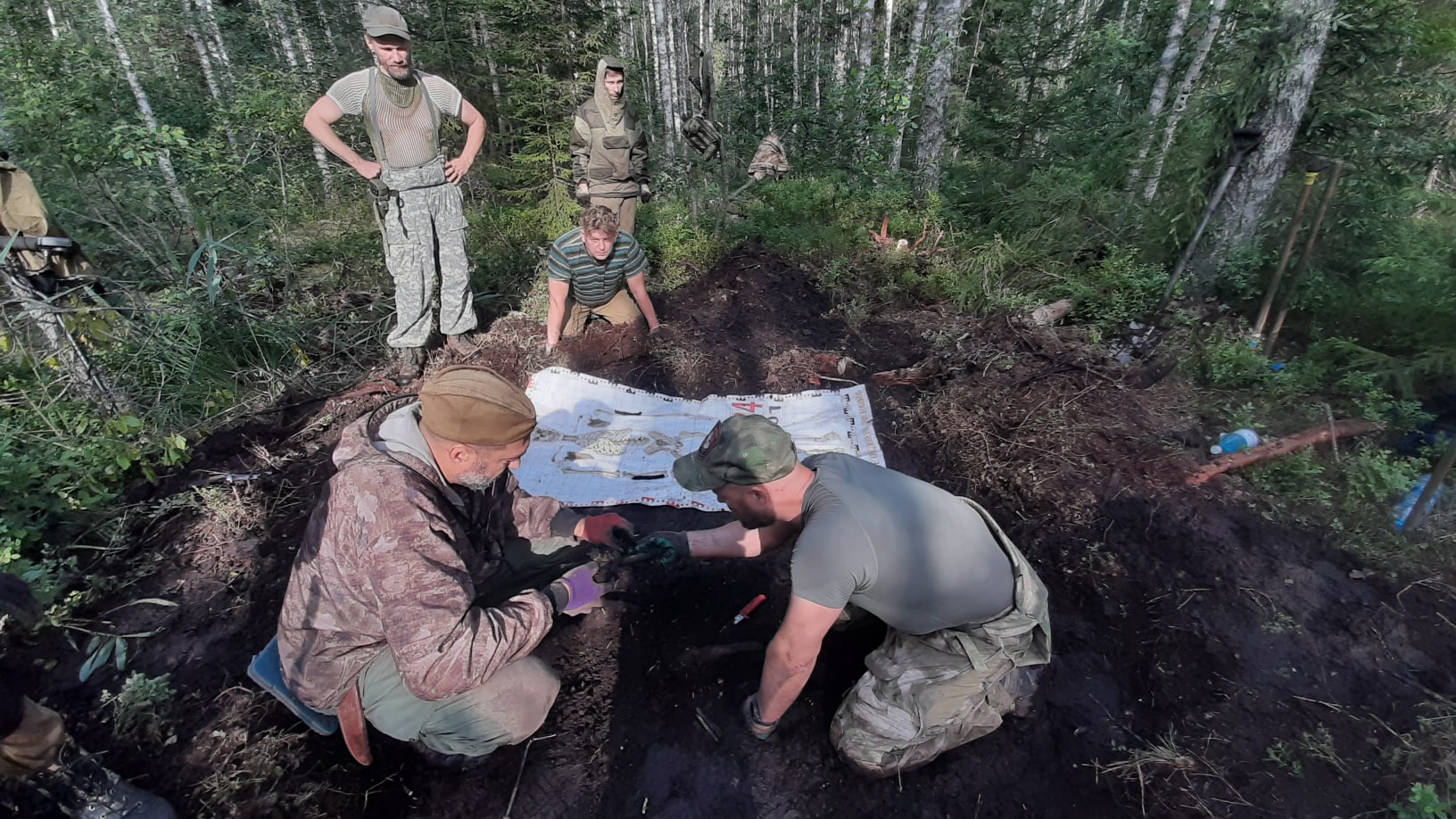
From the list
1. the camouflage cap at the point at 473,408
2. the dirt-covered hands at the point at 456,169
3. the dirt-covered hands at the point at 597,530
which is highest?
the dirt-covered hands at the point at 456,169

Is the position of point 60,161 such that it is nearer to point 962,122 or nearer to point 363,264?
point 363,264

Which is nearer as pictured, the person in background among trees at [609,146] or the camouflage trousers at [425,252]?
the camouflage trousers at [425,252]

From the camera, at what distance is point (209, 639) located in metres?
2.31

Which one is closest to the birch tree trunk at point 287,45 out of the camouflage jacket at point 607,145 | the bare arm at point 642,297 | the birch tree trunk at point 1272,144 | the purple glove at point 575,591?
the camouflage jacket at point 607,145

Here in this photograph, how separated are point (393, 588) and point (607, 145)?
188 inches

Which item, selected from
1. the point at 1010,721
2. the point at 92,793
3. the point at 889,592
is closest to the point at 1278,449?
the point at 1010,721

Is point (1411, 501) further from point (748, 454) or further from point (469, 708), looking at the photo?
point (469, 708)

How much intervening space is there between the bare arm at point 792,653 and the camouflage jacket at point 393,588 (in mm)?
747

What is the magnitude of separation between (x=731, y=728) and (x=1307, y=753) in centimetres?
206

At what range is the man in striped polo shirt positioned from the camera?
13.1 feet

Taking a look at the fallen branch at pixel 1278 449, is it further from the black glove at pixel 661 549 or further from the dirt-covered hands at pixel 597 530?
the dirt-covered hands at pixel 597 530

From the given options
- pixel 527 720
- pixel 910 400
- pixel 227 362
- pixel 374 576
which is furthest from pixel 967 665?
pixel 227 362

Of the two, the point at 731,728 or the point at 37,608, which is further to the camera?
the point at 731,728

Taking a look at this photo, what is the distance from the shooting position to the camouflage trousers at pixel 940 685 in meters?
1.88
